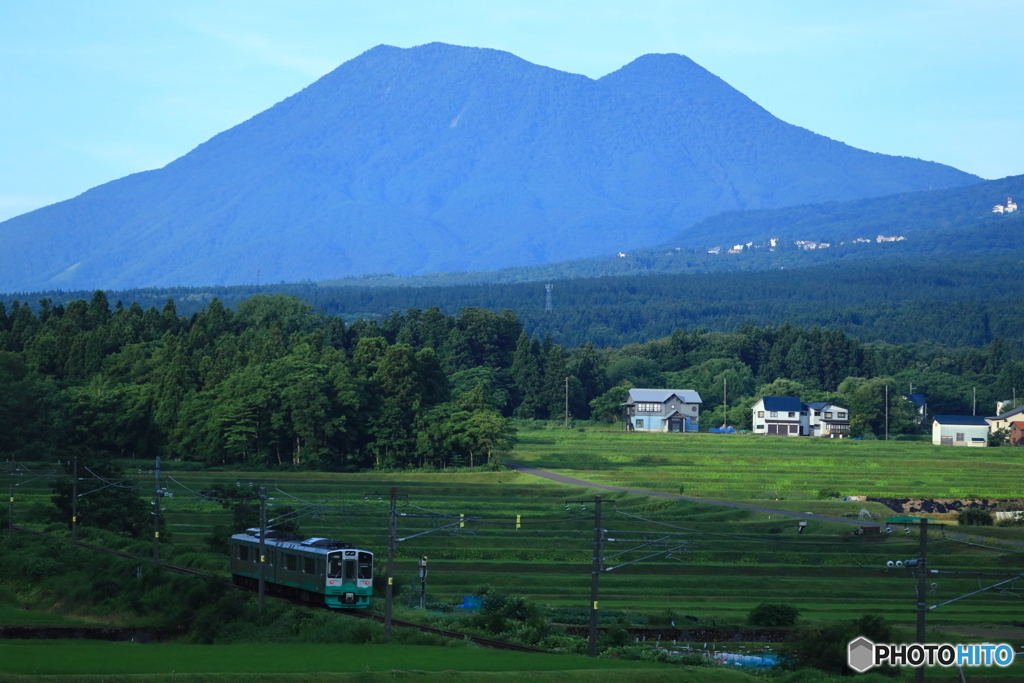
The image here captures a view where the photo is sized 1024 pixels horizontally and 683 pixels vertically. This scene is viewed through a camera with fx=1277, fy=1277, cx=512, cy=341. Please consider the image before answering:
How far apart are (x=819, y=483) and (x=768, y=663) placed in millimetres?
43667

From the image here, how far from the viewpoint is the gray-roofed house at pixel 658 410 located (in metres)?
129

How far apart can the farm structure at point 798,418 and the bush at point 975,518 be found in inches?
2490

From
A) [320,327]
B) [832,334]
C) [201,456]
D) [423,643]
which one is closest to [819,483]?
[201,456]

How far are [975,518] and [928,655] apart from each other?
32.6m

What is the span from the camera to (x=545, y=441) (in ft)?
349

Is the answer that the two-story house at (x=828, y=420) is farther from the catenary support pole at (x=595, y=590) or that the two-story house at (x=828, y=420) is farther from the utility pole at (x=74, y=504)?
the catenary support pole at (x=595, y=590)

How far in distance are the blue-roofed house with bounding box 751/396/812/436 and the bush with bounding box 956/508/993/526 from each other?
63.2 metres

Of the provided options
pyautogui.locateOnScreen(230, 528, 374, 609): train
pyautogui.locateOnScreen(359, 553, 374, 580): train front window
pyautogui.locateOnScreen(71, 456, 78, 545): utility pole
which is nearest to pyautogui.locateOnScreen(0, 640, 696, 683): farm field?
pyautogui.locateOnScreen(230, 528, 374, 609): train

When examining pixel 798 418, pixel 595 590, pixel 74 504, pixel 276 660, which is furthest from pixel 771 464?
pixel 276 660

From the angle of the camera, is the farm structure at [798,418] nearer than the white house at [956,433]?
No

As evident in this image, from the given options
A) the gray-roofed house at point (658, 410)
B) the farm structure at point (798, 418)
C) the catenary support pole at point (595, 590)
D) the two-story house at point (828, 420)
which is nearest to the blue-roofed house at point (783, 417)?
the farm structure at point (798, 418)

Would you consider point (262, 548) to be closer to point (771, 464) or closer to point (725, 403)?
point (771, 464)

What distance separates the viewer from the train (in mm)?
38969

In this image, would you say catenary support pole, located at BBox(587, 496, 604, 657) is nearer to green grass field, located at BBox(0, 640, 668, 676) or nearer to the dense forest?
green grass field, located at BBox(0, 640, 668, 676)
